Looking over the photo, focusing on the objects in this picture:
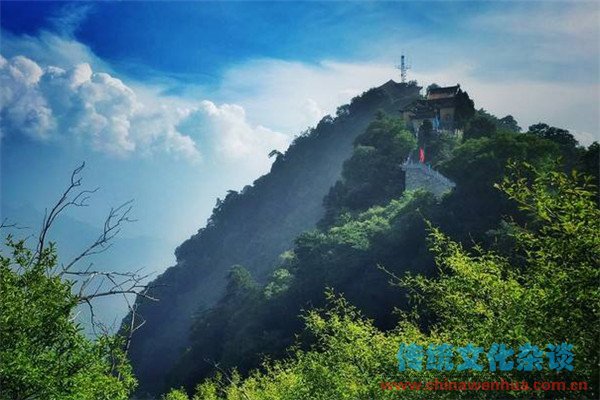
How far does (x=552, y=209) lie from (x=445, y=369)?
10.6 ft

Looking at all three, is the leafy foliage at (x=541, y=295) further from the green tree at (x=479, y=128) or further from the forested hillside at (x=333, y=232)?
the green tree at (x=479, y=128)

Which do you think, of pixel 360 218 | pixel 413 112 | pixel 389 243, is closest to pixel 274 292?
pixel 360 218

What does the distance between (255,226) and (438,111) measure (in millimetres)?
43724

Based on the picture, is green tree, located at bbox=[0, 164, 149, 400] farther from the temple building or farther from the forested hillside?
the temple building

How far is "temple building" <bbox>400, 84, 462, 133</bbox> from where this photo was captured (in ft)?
166

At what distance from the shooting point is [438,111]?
5159 cm

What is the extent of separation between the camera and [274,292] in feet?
142

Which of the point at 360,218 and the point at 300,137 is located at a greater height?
the point at 300,137

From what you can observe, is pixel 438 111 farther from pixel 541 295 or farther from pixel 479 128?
pixel 541 295

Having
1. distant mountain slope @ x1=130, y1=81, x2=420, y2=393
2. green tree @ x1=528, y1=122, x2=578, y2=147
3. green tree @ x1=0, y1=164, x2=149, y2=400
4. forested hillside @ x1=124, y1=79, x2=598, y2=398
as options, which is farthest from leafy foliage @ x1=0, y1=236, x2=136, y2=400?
distant mountain slope @ x1=130, y1=81, x2=420, y2=393

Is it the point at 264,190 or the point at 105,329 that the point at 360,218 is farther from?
the point at 264,190

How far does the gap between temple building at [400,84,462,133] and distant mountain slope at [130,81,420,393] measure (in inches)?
679

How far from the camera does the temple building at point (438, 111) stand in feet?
166

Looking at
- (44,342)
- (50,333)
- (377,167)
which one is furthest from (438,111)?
(44,342)
